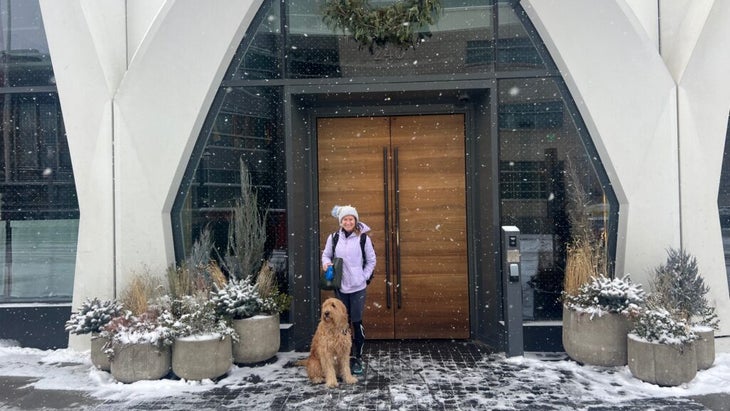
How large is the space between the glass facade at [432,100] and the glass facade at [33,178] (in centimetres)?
166

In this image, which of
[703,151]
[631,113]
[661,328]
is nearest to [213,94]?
[631,113]

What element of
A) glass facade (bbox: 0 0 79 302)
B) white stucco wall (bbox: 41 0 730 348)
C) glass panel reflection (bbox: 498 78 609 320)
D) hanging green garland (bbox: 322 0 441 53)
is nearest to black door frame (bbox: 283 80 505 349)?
glass panel reflection (bbox: 498 78 609 320)

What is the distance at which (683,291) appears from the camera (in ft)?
19.6

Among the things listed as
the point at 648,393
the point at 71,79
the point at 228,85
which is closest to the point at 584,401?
the point at 648,393

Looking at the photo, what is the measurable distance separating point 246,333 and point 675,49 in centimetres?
619

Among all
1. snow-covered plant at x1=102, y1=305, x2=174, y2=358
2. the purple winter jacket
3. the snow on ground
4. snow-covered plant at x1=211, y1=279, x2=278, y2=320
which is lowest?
the snow on ground

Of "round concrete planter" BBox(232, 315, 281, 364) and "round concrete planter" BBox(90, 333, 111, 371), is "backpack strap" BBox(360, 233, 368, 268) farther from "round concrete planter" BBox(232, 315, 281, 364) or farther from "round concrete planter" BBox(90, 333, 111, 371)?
"round concrete planter" BBox(90, 333, 111, 371)

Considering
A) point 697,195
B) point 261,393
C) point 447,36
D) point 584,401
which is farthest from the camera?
point 447,36

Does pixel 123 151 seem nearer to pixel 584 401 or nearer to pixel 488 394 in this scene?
pixel 488 394

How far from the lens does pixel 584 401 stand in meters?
5.34

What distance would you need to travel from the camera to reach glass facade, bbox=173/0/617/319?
7238 mm

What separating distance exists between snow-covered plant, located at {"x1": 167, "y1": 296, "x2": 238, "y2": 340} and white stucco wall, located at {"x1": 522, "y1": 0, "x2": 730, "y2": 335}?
487 centimetres

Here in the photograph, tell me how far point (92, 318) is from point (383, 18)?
491cm

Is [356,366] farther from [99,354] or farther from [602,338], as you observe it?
[99,354]
